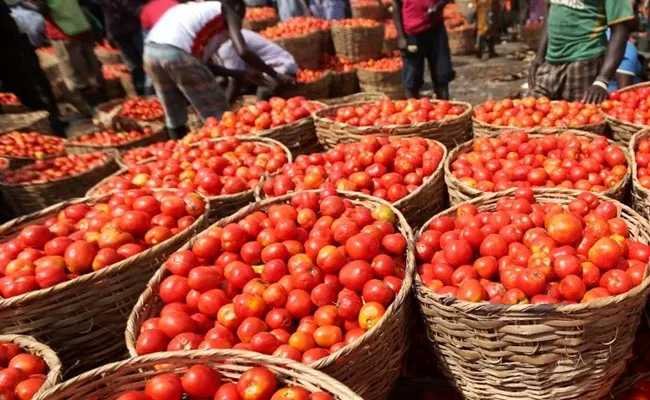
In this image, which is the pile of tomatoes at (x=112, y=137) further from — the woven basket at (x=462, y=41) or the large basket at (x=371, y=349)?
the woven basket at (x=462, y=41)

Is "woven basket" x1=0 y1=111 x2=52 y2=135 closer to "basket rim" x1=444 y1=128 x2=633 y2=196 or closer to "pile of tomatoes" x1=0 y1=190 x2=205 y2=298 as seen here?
"pile of tomatoes" x1=0 y1=190 x2=205 y2=298

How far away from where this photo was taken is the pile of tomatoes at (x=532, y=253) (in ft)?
6.10

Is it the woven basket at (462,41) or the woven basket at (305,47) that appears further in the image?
the woven basket at (462,41)

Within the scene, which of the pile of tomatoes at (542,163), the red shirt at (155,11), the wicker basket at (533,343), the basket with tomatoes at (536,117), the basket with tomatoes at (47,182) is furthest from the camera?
the red shirt at (155,11)

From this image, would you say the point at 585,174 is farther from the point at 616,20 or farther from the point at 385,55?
the point at 385,55

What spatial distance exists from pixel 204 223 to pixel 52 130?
20.1 feet

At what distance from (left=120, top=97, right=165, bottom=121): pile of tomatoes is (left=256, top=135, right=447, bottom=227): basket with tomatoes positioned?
14.1 ft

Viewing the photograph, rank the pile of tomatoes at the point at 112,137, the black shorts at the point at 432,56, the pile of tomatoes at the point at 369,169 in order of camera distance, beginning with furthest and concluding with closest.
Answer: the black shorts at the point at 432,56, the pile of tomatoes at the point at 112,137, the pile of tomatoes at the point at 369,169

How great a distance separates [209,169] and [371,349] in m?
2.11

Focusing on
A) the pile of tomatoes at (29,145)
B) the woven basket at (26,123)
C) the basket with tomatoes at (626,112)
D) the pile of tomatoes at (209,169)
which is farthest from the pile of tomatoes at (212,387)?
the woven basket at (26,123)

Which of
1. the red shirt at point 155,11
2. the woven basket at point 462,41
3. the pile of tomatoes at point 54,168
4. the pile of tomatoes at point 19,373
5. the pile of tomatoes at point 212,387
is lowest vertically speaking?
the woven basket at point 462,41

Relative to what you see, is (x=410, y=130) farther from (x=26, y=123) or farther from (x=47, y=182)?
(x=26, y=123)

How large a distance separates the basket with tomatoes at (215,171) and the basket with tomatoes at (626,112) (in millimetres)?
2509

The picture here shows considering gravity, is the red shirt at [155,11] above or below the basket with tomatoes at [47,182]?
above
